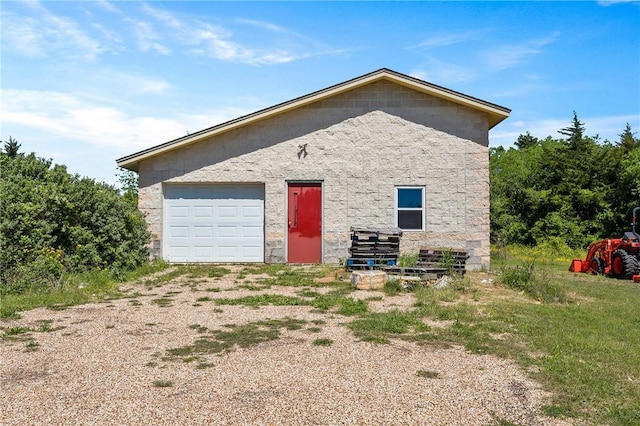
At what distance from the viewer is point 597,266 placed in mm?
17281

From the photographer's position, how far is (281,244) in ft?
56.1

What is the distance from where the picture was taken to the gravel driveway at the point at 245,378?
4.69 metres

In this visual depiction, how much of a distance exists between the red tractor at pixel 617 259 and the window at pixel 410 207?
5.64 meters

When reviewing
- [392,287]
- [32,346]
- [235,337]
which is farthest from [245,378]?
[392,287]

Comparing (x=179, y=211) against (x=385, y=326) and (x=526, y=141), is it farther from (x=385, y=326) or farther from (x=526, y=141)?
(x=526, y=141)

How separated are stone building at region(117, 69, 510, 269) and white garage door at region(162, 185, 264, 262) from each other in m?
0.03

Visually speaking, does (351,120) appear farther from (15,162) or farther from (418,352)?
(418,352)

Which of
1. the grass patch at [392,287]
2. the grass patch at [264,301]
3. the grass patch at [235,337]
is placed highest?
the grass patch at [392,287]

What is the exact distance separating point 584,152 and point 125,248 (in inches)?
918

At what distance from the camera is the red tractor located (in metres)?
15.7

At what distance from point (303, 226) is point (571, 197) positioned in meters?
16.4

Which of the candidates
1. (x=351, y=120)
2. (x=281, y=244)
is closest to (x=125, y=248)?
(x=281, y=244)

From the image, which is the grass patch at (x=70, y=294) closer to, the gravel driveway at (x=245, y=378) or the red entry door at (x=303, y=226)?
the gravel driveway at (x=245, y=378)

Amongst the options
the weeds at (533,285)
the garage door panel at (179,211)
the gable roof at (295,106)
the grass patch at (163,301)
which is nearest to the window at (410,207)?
the gable roof at (295,106)
